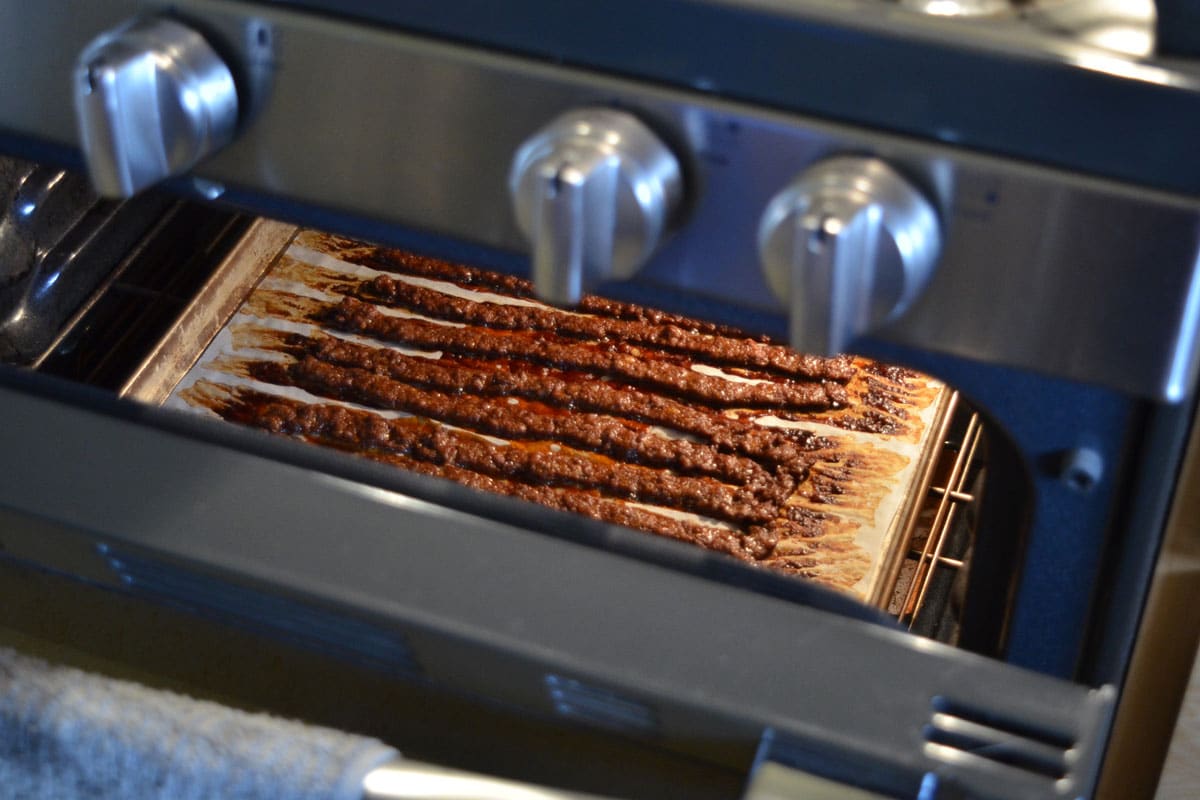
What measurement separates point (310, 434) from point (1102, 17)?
72 centimetres

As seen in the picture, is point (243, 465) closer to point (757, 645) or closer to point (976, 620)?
point (757, 645)

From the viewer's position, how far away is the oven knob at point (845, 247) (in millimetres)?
438

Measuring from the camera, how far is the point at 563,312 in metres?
1.04

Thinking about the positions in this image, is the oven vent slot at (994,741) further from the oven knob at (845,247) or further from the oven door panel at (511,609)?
the oven knob at (845,247)

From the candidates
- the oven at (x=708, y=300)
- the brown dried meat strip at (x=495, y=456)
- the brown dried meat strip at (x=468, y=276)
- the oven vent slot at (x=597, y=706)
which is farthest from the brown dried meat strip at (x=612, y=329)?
the oven vent slot at (x=597, y=706)

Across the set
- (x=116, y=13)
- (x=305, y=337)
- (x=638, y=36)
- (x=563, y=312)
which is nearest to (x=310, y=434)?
A: (x=305, y=337)

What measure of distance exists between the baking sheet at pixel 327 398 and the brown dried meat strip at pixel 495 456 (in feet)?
0.04

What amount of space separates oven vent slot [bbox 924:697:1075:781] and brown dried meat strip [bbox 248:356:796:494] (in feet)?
1.27

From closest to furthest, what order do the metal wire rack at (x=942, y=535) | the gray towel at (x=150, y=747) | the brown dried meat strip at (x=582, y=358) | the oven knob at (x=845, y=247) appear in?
the oven knob at (x=845, y=247), the gray towel at (x=150, y=747), the metal wire rack at (x=942, y=535), the brown dried meat strip at (x=582, y=358)

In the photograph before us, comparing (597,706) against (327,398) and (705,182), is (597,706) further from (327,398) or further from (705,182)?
(327,398)

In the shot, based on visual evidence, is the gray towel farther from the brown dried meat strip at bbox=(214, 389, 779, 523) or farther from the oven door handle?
the brown dried meat strip at bbox=(214, 389, 779, 523)

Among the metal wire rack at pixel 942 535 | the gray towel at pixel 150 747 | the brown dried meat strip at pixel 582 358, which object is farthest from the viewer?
the brown dried meat strip at pixel 582 358

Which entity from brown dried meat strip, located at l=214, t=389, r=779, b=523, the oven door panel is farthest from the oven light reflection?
brown dried meat strip, located at l=214, t=389, r=779, b=523

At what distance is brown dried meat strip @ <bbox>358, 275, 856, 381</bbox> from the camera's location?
98 centimetres
